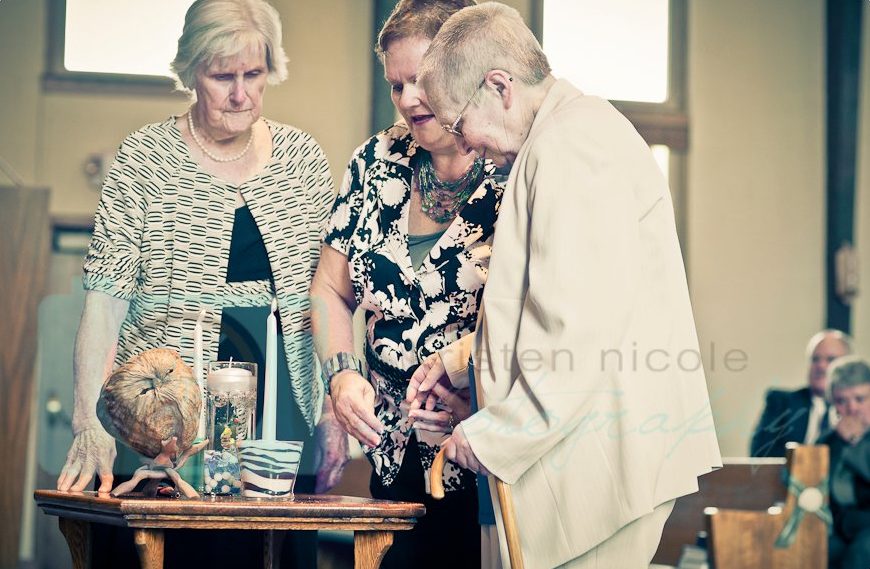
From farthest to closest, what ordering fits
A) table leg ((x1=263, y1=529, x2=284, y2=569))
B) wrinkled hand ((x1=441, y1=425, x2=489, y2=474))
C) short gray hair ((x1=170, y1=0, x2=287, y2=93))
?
short gray hair ((x1=170, y1=0, x2=287, y2=93)) < table leg ((x1=263, y1=529, x2=284, y2=569)) < wrinkled hand ((x1=441, y1=425, x2=489, y2=474))

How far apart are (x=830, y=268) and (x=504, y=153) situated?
1342 mm

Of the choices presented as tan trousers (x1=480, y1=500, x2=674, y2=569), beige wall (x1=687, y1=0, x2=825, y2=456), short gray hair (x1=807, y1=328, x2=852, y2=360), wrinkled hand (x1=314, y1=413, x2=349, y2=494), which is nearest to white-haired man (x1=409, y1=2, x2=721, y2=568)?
tan trousers (x1=480, y1=500, x2=674, y2=569)

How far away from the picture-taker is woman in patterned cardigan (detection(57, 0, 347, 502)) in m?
2.62

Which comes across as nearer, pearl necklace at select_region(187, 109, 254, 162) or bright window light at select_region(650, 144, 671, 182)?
pearl necklace at select_region(187, 109, 254, 162)

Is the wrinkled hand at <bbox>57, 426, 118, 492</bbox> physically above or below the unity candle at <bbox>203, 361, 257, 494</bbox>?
below

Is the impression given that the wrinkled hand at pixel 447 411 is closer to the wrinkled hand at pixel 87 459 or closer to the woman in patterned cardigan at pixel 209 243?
the woman in patterned cardigan at pixel 209 243

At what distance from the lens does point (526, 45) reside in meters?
2.06

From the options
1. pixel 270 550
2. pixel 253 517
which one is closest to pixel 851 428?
pixel 270 550

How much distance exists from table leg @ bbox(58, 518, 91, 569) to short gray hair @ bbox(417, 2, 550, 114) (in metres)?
1.01

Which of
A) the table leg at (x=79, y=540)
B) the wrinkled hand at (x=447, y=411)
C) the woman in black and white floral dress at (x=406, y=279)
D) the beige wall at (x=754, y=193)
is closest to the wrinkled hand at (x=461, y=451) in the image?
the wrinkled hand at (x=447, y=411)

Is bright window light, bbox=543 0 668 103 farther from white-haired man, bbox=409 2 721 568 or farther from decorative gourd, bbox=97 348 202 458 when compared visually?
decorative gourd, bbox=97 348 202 458

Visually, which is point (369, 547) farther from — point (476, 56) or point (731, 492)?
point (731, 492)

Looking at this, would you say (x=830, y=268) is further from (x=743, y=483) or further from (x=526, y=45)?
(x=526, y=45)

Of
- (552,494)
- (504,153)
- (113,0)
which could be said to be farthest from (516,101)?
(113,0)
